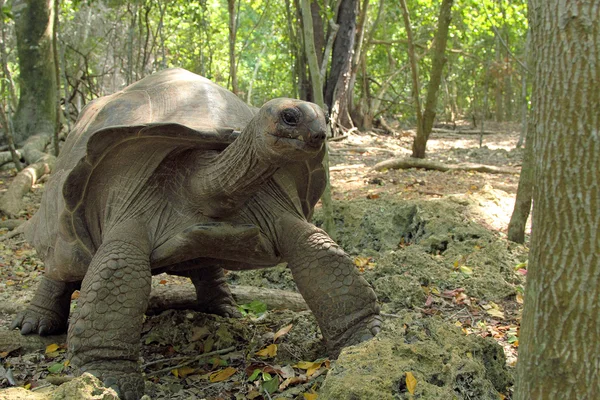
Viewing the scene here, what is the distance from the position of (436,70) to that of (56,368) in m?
5.73

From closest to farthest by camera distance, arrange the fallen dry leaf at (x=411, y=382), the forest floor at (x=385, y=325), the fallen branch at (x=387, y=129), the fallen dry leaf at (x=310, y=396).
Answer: the fallen dry leaf at (x=411, y=382) → the forest floor at (x=385, y=325) → the fallen dry leaf at (x=310, y=396) → the fallen branch at (x=387, y=129)

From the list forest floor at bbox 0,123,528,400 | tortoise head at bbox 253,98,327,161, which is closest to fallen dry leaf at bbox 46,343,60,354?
forest floor at bbox 0,123,528,400

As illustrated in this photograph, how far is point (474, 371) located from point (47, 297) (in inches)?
89.3

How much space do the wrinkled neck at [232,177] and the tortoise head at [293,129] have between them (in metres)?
0.11

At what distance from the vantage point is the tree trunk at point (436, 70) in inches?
262

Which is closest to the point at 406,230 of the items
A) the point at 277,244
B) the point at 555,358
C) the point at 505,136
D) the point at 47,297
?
the point at 277,244

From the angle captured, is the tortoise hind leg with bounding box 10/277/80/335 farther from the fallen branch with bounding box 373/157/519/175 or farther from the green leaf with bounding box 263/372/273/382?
the fallen branch with bounding box 373/157/519/175

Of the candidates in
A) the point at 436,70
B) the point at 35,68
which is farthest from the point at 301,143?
the point at 35,68

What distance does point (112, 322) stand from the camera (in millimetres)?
2264

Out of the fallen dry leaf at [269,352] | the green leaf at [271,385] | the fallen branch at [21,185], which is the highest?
the fallen branch at [21,185]

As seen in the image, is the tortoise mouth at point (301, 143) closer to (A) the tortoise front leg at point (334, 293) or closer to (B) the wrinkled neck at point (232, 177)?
(B) the wrinkled neck at point (232, 177)

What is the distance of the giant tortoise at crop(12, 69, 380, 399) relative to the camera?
2.27m

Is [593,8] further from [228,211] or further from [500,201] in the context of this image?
[500,201]

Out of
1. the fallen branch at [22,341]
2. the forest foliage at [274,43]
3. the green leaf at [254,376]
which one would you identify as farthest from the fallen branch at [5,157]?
the green leaf at [254,376]
